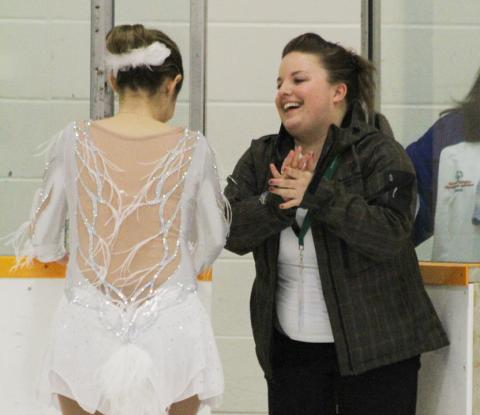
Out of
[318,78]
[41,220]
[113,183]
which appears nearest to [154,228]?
[113,183]

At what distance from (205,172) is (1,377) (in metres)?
0.96

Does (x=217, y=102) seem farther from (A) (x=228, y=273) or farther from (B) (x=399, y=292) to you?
(B) (x=399, y=292)

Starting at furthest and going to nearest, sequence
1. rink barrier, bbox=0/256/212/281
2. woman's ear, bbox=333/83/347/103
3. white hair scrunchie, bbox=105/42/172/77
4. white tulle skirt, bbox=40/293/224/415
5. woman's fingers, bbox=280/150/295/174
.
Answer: rink barrier, bbox=0/256/212/281, woman's ear, bbox=333/83/347/103, woman's fingers, bbox=280/150/295/174, white hair scrunchie, bbox=105/42/172/77, white tulle skirt, bbox=40/293/224/415

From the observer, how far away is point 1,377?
112 inches

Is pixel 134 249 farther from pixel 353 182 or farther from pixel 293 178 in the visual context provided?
pixel 353 182

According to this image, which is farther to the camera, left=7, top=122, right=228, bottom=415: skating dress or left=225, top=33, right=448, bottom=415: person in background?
left=225, top=33, right=448, bottom=415: person in background

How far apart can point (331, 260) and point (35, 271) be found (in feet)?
2.83

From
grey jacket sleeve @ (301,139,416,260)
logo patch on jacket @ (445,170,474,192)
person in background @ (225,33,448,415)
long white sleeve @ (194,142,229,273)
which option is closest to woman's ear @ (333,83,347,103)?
person in background @ (225,33,448,415)

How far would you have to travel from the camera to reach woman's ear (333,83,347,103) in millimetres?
2623

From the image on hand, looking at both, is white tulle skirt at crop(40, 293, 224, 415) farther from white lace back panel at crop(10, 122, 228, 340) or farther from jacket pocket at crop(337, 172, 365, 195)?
jacket pocket at crop(337, 172, 365, 195)

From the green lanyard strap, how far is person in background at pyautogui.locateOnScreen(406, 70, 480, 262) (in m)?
0.58

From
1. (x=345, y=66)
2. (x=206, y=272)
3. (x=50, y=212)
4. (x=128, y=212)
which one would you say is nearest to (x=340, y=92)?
(x=345, y=66)

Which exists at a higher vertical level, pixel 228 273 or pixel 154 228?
pixel 154 228

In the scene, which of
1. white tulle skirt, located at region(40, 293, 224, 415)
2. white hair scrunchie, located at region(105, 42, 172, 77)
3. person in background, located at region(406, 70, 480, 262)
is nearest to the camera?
white tulle skirt, located at region(40, 293, 224, 415)
